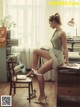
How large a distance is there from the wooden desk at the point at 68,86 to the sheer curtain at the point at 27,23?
2486mm

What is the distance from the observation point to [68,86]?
3.57 meters

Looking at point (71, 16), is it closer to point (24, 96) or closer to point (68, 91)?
point (24, 96)

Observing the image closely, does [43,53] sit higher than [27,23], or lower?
lower

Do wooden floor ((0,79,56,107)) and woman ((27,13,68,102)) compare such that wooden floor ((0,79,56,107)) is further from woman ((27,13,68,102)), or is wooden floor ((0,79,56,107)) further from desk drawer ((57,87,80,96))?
desk drawer ((57,87,80,96))

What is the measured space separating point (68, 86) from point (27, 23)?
2.81 meters

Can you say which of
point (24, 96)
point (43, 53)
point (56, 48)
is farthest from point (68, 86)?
point (24, 96)

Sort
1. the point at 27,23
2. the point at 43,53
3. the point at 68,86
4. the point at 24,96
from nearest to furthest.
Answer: the point at 68,86 < the point at 43,53 < the point at 24,96 < the point at 27,23

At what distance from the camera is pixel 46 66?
159 inches

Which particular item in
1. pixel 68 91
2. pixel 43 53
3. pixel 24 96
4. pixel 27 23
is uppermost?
pixel 27 23

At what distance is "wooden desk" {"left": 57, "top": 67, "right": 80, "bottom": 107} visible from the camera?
11.7ft

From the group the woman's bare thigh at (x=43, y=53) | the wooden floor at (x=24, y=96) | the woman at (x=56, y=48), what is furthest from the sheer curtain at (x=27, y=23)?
the woman at (x=56, y=48)

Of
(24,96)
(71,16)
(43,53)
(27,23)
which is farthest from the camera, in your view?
(27,23)

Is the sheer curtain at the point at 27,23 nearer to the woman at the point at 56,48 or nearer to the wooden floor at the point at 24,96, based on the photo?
the wooden floor at the point at 24,96

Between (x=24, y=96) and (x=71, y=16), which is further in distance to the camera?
(x=71, y=16)
